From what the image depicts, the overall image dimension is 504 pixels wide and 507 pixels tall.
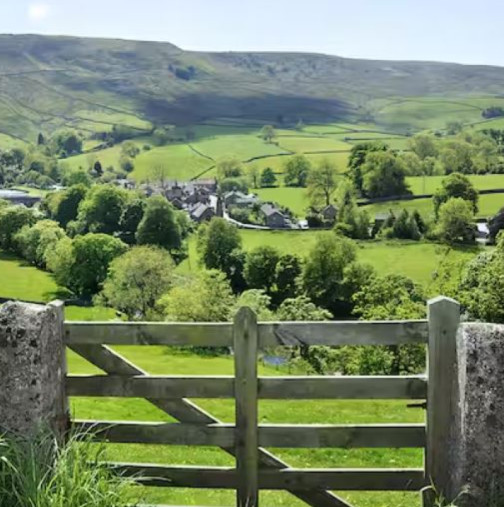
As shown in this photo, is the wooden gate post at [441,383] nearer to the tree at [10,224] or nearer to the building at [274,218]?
the tree at [10,224]

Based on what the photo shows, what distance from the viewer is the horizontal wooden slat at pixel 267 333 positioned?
7.05 metres

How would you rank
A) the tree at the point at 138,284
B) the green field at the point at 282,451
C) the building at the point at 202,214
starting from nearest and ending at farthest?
the green field at the point at 282,451 < the tree at the point at 138,284 < the building at the point at 202,214

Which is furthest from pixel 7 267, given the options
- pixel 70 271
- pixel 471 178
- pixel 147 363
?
pixel 471 178

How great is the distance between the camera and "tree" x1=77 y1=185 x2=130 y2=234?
430 ft

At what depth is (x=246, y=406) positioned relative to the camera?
7180 millimetres

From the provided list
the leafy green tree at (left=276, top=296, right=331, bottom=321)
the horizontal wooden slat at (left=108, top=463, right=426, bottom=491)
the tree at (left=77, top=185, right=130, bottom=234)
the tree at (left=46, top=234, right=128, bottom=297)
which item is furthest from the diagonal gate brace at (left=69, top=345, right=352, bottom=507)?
the tree at (left=77, top=185, right=130, bottom=234)

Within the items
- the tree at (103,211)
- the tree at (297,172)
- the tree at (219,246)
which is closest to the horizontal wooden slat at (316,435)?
the tree at (219,246)

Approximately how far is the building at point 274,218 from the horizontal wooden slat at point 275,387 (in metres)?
129

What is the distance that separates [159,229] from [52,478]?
11295 centimetres

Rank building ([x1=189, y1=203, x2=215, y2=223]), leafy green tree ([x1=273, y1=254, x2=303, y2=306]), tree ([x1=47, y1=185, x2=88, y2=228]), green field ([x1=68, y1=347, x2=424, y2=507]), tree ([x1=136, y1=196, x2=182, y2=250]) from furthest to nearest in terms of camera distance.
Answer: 1. building ([x1=189, y1=203, x2=215, y2=223])
2. tree ([x1=47, y1=185, x2=88, y2=228])
3. tree ([x1=136, y1=196, x2=182, y2=250])
4. leafy green tree ([x1=273, y1=254, x2=303, y2=306])
5. green field ([x1=68, y1=347, x2=424, y2=507])

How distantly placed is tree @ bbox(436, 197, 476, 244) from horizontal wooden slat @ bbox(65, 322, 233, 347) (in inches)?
4398

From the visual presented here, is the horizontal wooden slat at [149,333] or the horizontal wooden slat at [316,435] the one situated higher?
the horizontal wooden slat at [149,333]

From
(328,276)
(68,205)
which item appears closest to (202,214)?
(68,205)

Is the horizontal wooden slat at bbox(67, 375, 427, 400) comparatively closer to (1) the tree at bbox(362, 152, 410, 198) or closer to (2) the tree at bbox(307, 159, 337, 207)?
(1) the tree at bbox(362, 152, 410, 198)
